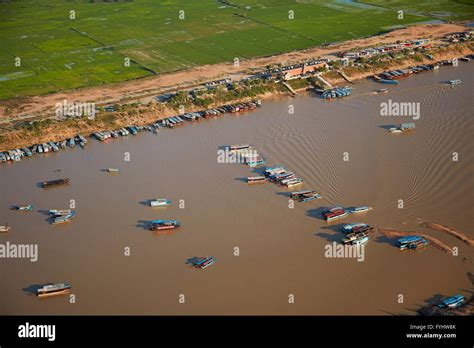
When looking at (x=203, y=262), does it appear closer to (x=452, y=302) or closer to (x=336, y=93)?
(x=452, y=302)

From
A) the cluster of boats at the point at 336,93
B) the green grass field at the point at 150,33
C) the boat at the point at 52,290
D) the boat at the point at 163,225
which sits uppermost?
the green grass field at the point at 150,33

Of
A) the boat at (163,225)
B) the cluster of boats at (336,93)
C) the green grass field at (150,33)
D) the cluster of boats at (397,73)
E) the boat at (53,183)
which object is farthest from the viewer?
the green grass field at (150,33)

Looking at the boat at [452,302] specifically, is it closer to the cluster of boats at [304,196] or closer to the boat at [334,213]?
the boat at [334,213]

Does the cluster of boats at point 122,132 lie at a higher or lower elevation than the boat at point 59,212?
higher

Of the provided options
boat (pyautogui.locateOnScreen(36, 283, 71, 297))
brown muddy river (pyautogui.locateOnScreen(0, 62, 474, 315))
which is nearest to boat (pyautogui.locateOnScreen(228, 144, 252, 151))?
brown muddy river (pyautogui.locateOnScreen(0, 62, 474, 315))

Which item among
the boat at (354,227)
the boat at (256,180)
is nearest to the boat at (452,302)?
the boat at (354,227)

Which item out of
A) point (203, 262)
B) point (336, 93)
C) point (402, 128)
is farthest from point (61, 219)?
point (336, 93)

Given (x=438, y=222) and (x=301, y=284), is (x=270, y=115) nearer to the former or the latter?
(x=438, y=222)
